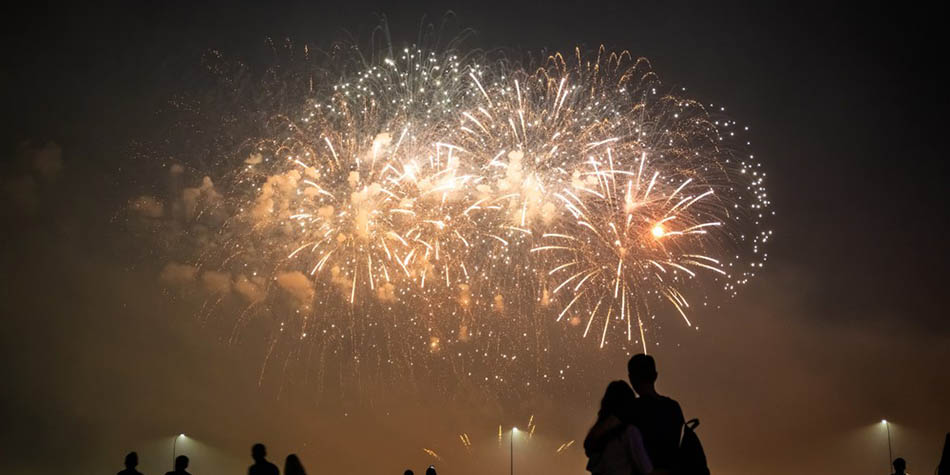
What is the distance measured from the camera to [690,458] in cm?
589

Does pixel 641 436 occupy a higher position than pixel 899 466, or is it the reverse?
pixel 899 466

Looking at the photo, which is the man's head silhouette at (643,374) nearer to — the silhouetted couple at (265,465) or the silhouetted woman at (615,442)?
the silhouetted woman at (615,442)

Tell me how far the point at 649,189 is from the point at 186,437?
2552cm

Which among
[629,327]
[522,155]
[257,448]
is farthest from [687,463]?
[629,327]

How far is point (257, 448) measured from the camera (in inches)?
501

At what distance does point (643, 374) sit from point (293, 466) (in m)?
8.59

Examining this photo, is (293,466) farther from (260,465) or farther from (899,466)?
(899,466)

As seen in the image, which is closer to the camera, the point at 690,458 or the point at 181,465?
the point at 690,458

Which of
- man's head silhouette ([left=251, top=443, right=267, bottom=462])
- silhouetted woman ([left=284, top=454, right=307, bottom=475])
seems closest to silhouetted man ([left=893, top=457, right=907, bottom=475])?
silhouetted woman ([left=284, top=454, right=307, bottom=475])

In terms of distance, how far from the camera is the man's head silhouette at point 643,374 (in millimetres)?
6219

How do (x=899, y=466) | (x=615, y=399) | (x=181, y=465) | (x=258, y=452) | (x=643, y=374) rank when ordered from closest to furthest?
(x=615, y=399) < (x=643, y=374) < (x=899, y=466) < (x=258, y=452) < (x=181, y=465)

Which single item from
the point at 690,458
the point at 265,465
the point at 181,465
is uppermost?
the point at 181,465

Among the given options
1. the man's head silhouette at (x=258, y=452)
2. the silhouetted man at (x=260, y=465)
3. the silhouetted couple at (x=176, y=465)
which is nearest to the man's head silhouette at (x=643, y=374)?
the silhouetted man at (x=260, y=465)

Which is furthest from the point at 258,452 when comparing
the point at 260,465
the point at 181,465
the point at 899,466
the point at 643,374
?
the point at 899,466
